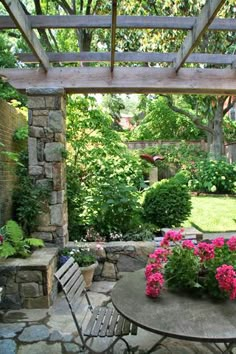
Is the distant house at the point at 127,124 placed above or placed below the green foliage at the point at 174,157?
above

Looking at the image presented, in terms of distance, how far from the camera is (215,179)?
341 inches

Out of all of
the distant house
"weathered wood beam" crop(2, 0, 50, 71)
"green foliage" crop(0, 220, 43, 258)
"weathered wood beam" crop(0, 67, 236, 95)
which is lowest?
"green foliage" crop(0, 220, 43, 258)

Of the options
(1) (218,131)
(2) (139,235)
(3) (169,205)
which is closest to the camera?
(2) (139,235)

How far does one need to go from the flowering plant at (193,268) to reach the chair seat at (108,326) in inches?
12.7

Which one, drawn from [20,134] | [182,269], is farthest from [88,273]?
[20,134]

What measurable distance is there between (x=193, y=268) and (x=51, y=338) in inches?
55.7

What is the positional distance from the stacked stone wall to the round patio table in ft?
7.32

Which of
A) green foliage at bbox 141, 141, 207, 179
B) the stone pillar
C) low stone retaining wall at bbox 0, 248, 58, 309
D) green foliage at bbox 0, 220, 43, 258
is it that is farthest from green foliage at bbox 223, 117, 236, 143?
low stone retaining wall at bbox 0, 248, 58, 309

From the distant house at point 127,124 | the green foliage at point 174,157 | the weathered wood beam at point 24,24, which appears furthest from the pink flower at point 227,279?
the distant house at point 127,124

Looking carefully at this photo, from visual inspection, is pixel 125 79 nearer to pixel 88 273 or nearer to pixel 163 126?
pixel 88 273

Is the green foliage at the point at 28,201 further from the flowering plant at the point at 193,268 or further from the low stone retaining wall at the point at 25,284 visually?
the flowering plant at the point at 193,268

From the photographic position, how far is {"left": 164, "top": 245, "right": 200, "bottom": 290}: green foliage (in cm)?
210

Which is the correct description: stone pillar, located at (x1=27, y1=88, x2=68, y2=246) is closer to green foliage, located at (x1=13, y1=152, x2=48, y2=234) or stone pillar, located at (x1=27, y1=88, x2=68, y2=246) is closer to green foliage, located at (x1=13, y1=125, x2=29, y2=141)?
green foliage, located at (x1=13, y1=152, x2=48, y2=234)

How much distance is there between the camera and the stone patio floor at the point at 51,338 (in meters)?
2.53
